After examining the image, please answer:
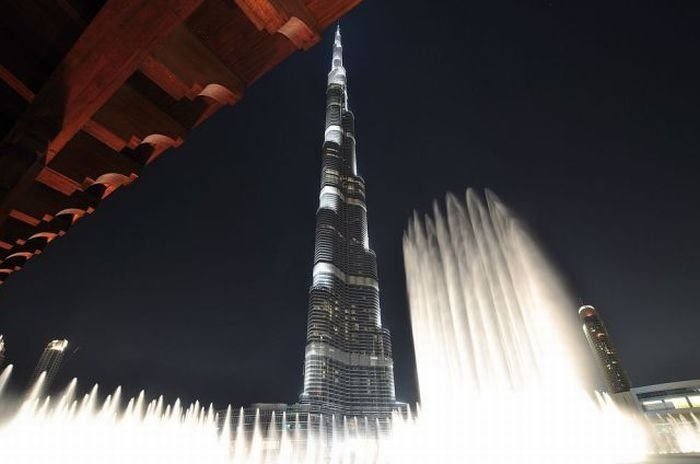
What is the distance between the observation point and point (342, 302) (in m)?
161

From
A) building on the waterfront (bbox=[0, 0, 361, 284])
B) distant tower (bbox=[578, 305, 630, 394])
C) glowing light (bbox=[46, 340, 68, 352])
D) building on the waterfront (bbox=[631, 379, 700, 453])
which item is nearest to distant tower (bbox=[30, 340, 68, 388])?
glowing light (bbox=[46, 340, 68, 352])

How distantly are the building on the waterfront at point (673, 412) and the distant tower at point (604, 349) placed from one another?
65.8 m

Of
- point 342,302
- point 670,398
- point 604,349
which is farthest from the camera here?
point 342,302

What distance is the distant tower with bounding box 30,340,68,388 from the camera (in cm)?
11488

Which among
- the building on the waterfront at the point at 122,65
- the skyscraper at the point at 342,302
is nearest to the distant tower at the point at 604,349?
the skyscraper at the point at 342,302

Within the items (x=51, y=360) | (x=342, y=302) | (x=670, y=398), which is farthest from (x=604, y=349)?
(x=51, y=360)

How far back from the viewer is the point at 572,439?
21.7 m

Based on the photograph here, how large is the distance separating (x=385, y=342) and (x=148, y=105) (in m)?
169

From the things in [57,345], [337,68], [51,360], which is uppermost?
[337,68]

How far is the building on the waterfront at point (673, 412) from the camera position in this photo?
62.0m

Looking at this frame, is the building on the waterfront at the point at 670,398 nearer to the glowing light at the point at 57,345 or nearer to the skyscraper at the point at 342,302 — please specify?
the skyscraper at the point at 342,302

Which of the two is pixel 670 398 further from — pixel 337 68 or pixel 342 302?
pixel 337 68

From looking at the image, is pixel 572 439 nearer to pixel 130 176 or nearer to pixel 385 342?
pixel 130 176

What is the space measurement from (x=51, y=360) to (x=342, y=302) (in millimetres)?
112540
